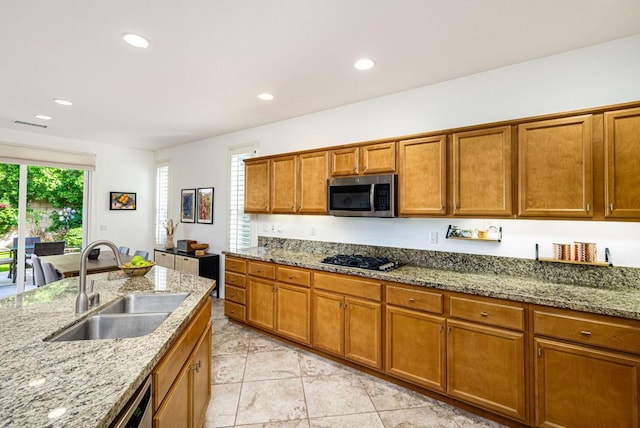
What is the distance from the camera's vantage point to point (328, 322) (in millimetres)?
3057

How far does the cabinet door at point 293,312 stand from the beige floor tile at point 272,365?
0.64 feet

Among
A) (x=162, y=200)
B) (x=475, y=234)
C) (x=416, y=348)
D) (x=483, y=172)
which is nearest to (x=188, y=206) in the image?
(x=162, y=200)

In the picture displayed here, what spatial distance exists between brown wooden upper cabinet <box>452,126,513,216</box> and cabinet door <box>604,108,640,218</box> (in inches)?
21.5

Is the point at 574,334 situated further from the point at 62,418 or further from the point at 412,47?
the point at 62,418

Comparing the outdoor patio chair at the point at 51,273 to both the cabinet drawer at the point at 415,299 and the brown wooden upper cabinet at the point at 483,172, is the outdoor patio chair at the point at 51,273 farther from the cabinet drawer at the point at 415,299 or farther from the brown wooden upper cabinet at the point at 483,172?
the brown wooden upper cabinet at the point at 483,172

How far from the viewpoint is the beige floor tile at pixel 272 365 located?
284cm

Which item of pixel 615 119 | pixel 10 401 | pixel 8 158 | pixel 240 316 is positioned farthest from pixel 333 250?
pixel 8 158

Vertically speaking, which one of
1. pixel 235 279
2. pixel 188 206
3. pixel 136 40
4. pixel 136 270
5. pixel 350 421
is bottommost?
pixel 350 421

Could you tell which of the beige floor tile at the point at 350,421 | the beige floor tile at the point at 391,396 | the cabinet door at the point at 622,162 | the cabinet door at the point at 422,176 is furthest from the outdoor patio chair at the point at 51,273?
the cabinet door at the point at 622,162

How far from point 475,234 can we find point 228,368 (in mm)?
2544

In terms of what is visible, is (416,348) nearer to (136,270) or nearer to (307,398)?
(307,398)

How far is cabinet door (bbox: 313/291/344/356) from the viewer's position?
9.74 ft

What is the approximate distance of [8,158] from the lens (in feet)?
15.7

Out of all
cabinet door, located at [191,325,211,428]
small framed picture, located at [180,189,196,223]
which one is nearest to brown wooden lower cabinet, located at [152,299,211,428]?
cabinet door, located at [191,325,211,428]
